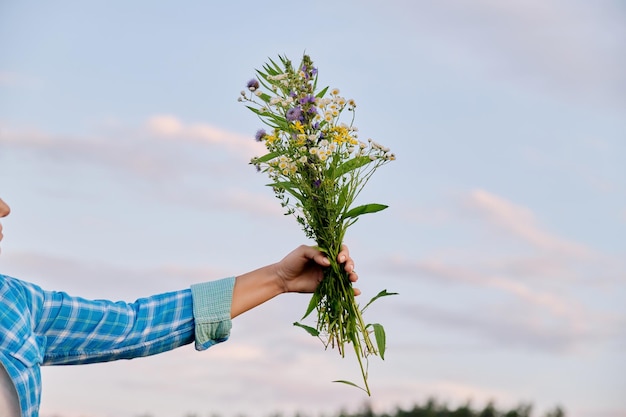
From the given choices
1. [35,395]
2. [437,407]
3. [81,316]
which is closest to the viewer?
[35,395]

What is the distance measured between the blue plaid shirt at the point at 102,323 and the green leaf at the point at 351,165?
523mm

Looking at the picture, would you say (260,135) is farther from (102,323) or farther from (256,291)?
(102,323)

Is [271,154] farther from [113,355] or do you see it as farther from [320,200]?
[113,355]

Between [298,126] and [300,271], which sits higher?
[298,126]

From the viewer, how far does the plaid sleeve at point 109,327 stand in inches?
102

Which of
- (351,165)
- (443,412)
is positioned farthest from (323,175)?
(443,412)

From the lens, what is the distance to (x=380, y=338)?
2613 millimetres

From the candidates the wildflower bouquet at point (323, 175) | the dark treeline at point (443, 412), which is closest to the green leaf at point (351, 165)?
the wildflower bouquet at point (323, 175)

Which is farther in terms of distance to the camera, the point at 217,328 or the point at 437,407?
the point at 437,407

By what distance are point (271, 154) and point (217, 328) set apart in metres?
0.61

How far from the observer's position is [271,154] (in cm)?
266

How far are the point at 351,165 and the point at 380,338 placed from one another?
576 mm

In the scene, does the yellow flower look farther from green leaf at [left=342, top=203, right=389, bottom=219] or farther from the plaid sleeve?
the plaid sleeve

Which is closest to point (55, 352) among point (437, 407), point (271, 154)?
point (271, 154)
